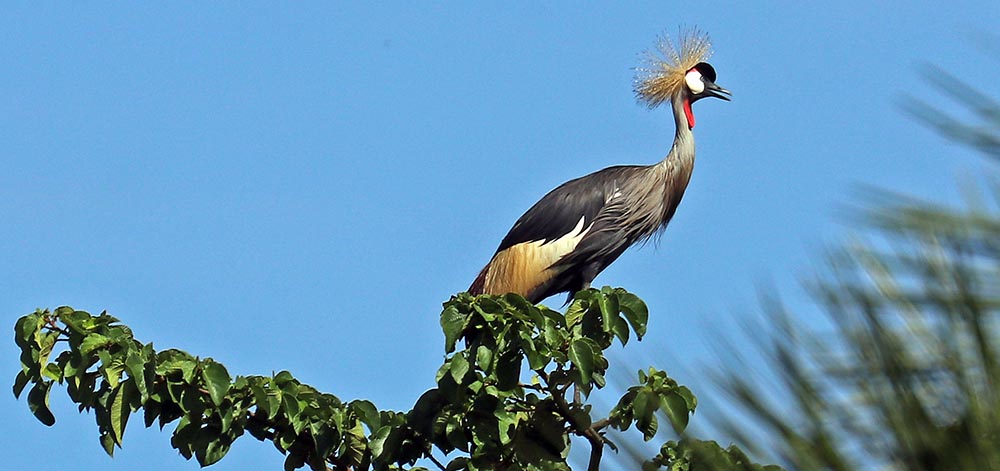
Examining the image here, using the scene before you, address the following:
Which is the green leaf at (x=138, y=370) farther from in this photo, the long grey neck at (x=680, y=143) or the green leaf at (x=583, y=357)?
the long grey neck at (x=680, y=143)

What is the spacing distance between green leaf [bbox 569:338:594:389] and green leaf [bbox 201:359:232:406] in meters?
1.13

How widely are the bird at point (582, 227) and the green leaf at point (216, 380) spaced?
430cm

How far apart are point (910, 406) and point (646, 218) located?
28.8ft

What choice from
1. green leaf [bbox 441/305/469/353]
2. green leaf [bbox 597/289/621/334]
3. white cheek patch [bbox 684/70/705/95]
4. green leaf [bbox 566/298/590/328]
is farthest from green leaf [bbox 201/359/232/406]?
white cheek patch [bbox 684/70/705/95]

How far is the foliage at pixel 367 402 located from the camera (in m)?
4.96

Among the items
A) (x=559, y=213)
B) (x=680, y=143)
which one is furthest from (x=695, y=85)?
(x=559, y=213)

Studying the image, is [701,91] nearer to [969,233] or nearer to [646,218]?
[646,218]

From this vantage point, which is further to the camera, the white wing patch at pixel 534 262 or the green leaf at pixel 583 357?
the white wing patch at pixel 534 262

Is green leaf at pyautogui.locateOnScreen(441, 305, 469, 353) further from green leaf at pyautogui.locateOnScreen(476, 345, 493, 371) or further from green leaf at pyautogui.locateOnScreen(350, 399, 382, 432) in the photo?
green leaf at pyautogui.locateOnScreen(350, 399, 382, 432)

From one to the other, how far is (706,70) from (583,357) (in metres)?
6.06

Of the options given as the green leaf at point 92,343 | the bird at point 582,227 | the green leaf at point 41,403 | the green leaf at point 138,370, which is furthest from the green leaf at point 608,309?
the bird at point 582,227

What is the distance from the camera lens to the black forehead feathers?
10680mm

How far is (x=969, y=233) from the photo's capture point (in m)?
1.06

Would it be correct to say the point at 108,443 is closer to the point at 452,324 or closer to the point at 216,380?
the point at 216,380
